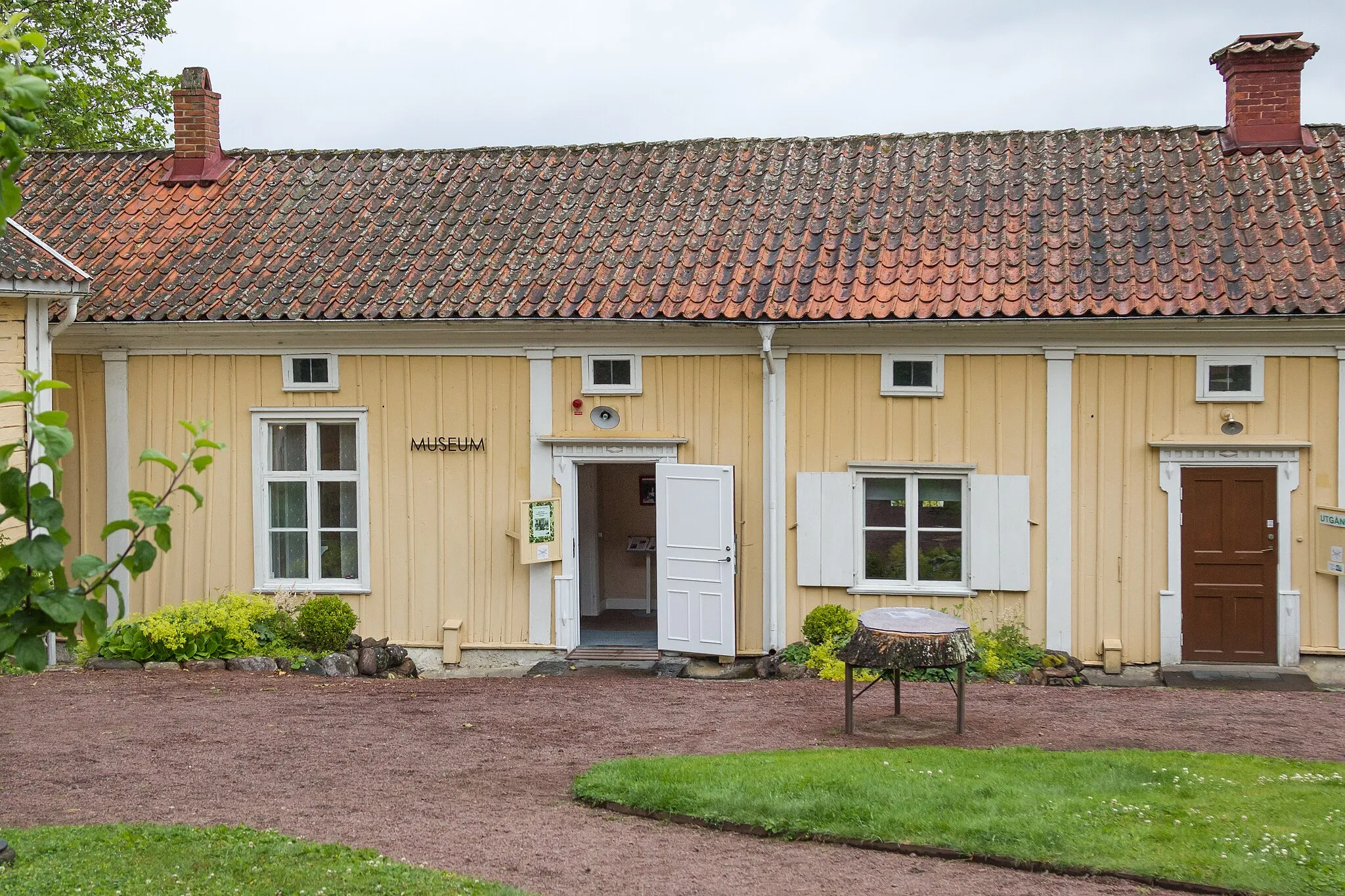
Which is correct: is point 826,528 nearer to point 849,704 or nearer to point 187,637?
point 849,704

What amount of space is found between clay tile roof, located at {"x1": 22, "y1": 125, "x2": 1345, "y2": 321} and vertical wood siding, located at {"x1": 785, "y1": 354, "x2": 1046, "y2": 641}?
2.17ft

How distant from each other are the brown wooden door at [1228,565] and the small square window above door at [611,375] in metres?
5.30

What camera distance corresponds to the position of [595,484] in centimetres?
1567

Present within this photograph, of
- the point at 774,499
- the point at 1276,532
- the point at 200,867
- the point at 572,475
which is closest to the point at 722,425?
the point at 774,499

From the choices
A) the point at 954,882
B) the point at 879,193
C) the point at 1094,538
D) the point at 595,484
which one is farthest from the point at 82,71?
the point at 954,882

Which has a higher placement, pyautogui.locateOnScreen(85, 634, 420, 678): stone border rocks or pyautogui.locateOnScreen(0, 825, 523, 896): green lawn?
pyautogui.locateOnScreen(0, 825, 523, 896): green lawn

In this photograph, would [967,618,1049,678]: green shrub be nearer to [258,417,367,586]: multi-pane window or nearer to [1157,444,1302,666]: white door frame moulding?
[1157,444,1302,666]: white door frame moulding

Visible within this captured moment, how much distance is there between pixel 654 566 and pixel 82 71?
1403cm

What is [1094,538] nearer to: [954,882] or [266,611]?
[954,882]

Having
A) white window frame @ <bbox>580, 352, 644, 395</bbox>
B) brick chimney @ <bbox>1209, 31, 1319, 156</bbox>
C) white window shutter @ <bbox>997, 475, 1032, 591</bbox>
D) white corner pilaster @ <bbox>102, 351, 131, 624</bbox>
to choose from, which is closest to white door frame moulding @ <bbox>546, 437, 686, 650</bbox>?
white window frame @ <bbox>580, 352, 644, 395</bbox>

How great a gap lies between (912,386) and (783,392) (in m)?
1.23

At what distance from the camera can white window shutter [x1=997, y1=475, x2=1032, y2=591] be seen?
12.5 metres

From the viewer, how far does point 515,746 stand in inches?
382

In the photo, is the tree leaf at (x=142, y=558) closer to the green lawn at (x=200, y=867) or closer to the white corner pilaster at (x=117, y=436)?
the green lawn at (x=200, y=867)
